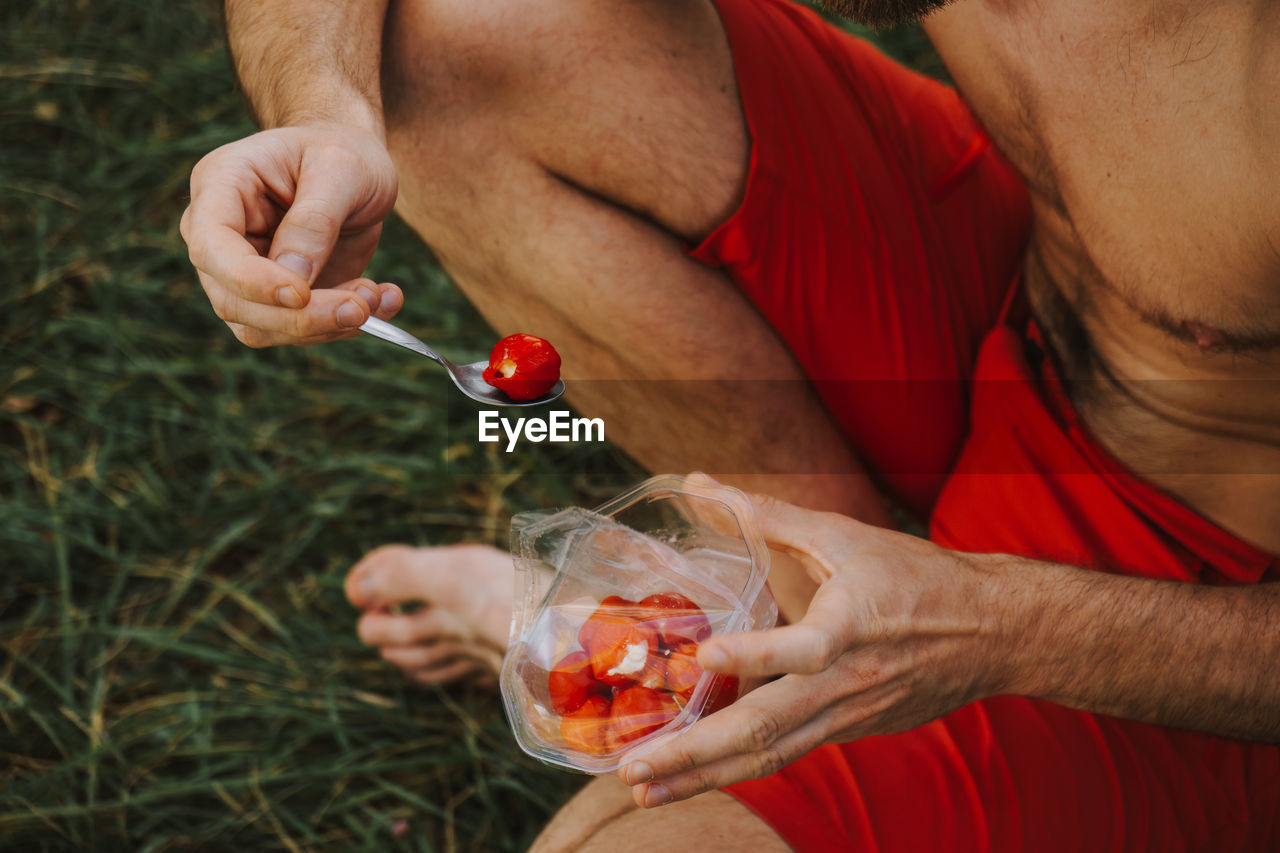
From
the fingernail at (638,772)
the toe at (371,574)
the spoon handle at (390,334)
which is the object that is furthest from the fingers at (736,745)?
the toe at (371,574)

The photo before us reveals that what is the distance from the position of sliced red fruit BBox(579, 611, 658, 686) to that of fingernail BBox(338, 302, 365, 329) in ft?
1.18

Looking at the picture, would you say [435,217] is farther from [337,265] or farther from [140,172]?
[140,172]

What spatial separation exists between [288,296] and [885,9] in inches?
30.2

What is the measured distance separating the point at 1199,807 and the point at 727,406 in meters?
0.71

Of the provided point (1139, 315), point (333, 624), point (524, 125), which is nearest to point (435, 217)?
point (524, 125)

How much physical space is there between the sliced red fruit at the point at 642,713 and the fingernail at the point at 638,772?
0.07m

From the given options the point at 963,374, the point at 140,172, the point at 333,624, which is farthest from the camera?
the point at 140,172

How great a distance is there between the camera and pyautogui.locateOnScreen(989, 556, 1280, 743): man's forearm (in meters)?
1.07

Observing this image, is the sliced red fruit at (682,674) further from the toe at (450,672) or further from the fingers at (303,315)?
the toe at (450,672)

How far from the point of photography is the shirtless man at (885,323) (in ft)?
3.31

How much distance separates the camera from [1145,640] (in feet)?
3.58

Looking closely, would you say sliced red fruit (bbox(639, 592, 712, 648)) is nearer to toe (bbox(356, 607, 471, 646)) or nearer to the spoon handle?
the spoon handle

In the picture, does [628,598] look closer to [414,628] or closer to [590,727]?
[590,727]

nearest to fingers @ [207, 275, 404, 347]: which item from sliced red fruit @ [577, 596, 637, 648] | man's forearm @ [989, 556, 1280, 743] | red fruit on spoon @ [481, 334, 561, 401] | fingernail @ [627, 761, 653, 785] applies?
red fruit on spoon @ [481, 334, 561, 401]
